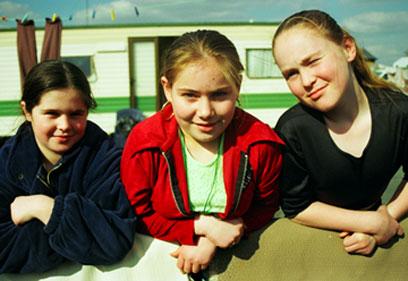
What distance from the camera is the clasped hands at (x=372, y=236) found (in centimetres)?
186

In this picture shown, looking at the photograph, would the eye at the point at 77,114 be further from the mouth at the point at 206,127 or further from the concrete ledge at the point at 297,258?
the concrete ledge at the point at 297,258

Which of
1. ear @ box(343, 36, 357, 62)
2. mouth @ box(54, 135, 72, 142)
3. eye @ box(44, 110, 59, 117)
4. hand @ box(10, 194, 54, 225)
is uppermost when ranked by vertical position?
ear @ box(343, 36, 357, 62)

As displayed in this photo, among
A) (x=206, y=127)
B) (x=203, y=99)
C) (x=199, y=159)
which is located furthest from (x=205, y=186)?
(x=203, y=99)

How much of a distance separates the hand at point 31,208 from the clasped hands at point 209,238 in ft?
1.71

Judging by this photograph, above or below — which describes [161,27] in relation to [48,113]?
below

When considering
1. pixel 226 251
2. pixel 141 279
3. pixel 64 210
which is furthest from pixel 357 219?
pixel 64 210

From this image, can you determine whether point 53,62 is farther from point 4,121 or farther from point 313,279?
point 4,121

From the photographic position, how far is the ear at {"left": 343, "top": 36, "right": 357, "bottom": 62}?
5.96 ft

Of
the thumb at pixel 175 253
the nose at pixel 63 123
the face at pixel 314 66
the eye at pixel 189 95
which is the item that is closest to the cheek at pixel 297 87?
the face at pixel 314 66

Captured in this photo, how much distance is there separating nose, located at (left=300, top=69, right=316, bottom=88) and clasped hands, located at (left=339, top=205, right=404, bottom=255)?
62 centimetres

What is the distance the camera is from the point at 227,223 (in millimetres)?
1704

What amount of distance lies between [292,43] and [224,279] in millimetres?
968

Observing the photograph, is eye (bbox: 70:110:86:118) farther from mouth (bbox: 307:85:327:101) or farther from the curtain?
the curtain

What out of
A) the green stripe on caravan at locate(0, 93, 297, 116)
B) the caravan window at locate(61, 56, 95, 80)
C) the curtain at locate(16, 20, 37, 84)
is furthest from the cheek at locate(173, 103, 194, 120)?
the caravan window at locate(61, 56, 95, 80)
